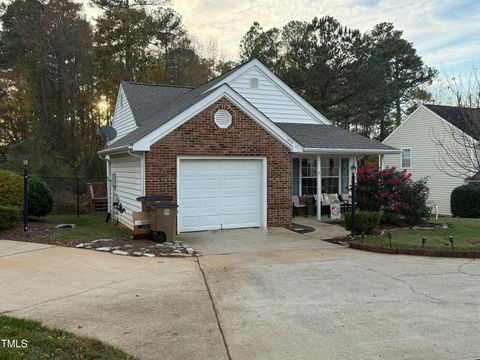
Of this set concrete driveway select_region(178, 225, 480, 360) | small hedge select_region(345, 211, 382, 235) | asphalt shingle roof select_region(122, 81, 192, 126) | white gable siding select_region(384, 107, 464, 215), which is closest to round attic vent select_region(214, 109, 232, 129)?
concrete driveway select_region(178, 225, 480, 360)

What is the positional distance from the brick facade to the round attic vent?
100 millimetres

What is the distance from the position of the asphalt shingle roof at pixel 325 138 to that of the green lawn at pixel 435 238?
13.8 feet

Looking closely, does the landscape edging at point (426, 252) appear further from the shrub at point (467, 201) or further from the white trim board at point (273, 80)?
the shrub at point (467, 201)

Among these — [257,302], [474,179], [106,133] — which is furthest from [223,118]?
[474,179]

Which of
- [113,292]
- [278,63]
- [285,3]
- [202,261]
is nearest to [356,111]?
[278,63]

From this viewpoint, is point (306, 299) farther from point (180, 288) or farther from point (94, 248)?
point (94, 248)

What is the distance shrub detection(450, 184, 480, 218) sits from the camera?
18969 millimetres

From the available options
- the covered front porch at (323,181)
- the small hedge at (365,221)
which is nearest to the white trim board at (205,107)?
the covered front porch at (323,181)

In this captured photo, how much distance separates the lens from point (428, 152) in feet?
80.8

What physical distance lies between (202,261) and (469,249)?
5.71 m

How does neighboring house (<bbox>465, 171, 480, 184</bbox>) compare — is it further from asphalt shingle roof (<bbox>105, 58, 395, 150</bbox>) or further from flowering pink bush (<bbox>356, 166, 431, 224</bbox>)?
flowering pink bush (<bbox>356, 166, 431, 224</bbox>)

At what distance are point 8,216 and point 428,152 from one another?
2265cm

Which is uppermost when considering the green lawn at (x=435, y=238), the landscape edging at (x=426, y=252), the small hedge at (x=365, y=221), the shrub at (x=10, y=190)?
the shrub at (x=10, y=190)

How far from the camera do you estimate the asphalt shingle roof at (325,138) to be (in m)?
14.3
